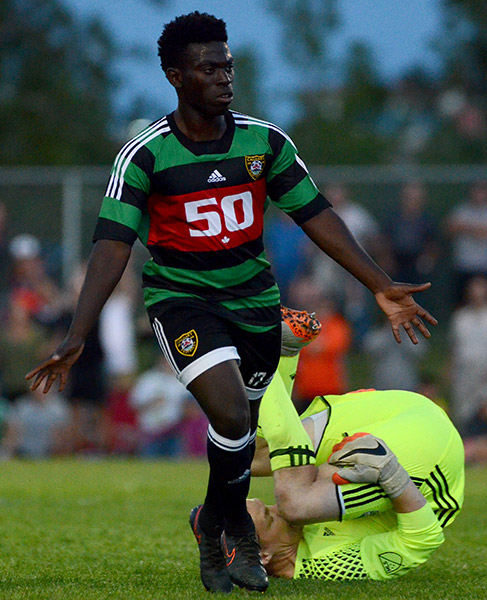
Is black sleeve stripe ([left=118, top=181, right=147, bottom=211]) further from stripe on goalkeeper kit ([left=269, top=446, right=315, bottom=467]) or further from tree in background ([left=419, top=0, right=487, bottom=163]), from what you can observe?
tree in background ([left=419, top=0, right=487, bottom=163])

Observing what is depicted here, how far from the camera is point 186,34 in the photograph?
15.6 feet

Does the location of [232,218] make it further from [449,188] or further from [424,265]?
[449,188]

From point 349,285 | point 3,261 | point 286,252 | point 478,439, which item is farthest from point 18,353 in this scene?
point 478,439

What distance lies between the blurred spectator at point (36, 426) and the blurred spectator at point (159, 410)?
86 centimetres

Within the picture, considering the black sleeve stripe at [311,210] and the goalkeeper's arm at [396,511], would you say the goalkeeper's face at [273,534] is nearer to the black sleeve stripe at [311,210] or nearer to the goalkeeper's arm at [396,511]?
the goalkeeper's arm at [396,511]

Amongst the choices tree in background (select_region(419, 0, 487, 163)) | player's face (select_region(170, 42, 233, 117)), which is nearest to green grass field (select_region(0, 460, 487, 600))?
player's face (select_region(170, 42, 233, 117))

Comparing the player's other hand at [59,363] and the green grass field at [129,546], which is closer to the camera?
the player's other hand at [59,363]

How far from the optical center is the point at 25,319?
12953 mm

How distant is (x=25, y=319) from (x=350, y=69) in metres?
19.9

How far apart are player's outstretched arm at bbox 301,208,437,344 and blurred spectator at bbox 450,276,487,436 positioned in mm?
7882

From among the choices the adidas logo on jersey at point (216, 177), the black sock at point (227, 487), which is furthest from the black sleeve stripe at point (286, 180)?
the black sock at point (227, 487)

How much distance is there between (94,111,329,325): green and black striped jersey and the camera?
4.64 meters

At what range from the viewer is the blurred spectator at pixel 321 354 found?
40.9 ft

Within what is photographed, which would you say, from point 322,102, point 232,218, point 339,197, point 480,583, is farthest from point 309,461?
point 322,102
